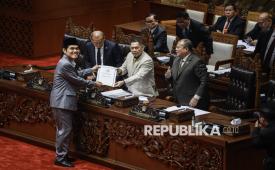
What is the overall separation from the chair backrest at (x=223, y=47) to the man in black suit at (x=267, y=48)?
362 millimetres

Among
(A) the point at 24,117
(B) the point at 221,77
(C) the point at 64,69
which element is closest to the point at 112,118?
(C) the point at 64,69

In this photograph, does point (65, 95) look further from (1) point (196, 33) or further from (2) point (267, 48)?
(2) point (267, 48)

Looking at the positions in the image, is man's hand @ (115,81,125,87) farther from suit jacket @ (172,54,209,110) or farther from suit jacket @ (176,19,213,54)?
suit jacket @ (176,19,213,54)

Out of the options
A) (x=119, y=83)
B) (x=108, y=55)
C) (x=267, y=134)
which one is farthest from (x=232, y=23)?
(x=267, y=134)

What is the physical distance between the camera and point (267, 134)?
683 centimetres

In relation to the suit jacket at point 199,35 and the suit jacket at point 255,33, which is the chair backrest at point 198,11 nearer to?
the suit jacket at point 255,33

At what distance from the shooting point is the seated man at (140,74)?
9367mm

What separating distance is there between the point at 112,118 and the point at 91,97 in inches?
16.1

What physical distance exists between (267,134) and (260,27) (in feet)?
18.5

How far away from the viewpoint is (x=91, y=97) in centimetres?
877

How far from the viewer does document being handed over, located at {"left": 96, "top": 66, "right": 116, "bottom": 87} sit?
9.25 meters

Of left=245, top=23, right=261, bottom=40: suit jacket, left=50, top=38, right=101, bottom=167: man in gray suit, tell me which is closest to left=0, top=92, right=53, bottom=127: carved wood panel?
left=50, top=38, right=101, bottom=167: man in gray suit

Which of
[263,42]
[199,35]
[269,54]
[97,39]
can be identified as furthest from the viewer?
[199,35]

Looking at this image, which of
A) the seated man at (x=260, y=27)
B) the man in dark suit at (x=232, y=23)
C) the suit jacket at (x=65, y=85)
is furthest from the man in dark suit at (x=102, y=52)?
the man in dark suit at (x=232, y=23)
